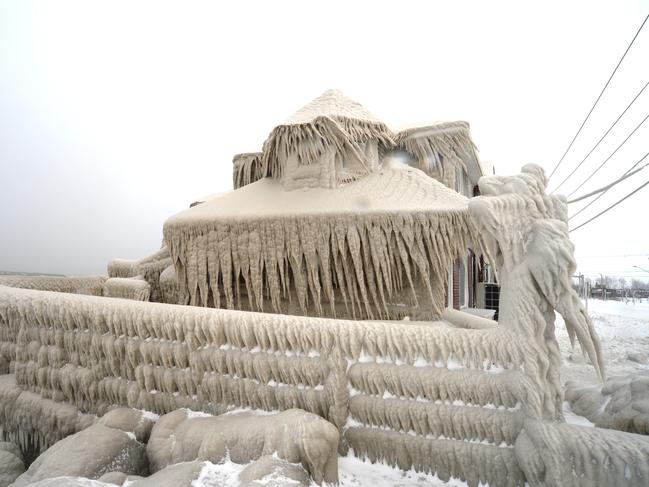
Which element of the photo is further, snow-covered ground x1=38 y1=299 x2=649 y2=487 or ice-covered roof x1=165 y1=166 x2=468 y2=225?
ice-covered roof x1=165 y1=166 x2=468 y2=225

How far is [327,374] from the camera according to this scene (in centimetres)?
331

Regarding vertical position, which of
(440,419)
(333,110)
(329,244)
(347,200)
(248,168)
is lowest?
(440,419)

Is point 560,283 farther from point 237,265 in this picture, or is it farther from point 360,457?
point 237,265

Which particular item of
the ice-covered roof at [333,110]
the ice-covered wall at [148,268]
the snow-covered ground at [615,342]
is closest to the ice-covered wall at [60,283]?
the ice-covered wall at [148,268]

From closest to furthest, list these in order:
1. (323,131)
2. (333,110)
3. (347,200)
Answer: (347,200) → (323,131) → (333,110)

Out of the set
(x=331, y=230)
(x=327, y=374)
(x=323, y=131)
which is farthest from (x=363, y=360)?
(x=323, y=131)

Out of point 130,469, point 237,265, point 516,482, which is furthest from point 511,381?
point 237,265

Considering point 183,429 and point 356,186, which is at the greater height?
point 356,186

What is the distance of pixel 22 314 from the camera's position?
15.9ft

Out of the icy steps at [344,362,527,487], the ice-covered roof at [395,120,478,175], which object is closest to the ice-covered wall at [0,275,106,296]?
the icy steps at [344,362,527,487]

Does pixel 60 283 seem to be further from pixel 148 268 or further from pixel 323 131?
pixel 323 131

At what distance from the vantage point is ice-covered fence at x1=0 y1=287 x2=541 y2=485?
293 centimetres

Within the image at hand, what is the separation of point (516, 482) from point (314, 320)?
2187 mm

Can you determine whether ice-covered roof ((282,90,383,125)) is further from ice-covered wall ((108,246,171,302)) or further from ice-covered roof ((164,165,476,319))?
ice-covered wall ((108,246,171,302))
